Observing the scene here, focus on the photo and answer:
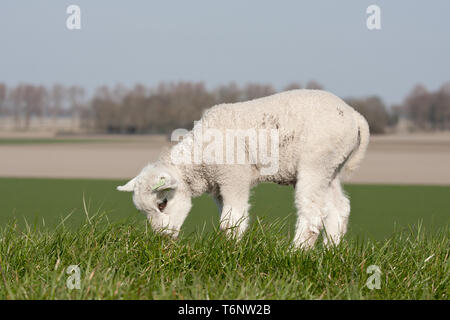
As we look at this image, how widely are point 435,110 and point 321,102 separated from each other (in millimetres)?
101744

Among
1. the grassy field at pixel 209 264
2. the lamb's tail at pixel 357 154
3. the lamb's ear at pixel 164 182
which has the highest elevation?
the lamb's tail at pixel 357 154

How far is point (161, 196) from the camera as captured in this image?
757 cm

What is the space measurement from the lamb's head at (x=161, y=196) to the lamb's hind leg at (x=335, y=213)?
1919 millimetres

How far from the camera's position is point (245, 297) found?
4.95 metres

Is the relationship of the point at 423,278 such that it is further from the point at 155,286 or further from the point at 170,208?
the point at 170,208

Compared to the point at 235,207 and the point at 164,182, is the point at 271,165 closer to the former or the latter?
the point at 235,207

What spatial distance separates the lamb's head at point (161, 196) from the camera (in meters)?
7.29

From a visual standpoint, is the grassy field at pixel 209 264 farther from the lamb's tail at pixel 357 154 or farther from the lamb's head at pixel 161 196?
the lamb's tail at pixel 357 154

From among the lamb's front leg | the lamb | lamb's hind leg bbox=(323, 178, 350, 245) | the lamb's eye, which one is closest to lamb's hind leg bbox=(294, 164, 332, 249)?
the lamb

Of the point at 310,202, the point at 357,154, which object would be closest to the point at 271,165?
the point at 310,202

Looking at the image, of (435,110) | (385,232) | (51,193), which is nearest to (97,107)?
(435,110)

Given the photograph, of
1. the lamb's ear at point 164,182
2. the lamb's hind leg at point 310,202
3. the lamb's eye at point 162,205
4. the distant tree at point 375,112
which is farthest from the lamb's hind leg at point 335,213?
the distant tree at point 375,112

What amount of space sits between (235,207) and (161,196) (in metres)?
1.06

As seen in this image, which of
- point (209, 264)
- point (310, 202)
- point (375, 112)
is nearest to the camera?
point (209, 264)
